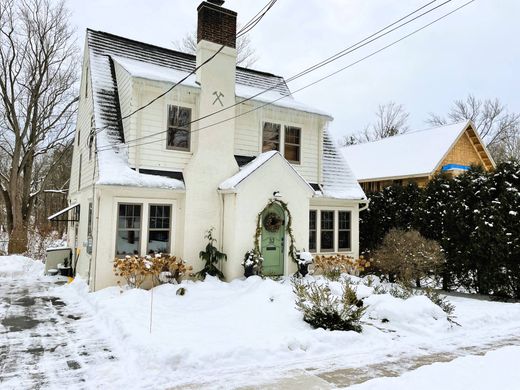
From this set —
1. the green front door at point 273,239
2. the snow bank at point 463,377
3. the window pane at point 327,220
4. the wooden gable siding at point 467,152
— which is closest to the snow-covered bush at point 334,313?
the snow bank at point 463,377

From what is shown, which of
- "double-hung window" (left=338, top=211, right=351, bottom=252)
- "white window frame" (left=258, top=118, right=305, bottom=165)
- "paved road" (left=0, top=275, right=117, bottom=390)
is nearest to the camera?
"paved road" (left=0, top=275, right=117, bottom=390)

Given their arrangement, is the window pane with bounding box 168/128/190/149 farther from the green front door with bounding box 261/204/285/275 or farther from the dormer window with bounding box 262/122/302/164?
the green front door with bounding box 261/204/285/275

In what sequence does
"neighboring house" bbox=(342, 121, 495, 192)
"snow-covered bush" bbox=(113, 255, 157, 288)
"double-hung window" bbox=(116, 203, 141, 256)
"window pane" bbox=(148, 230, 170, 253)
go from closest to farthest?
"snow-covered bush" bbox=(113, 255, 157, 288)
"double-hung window" bbox=(116, 203, 141, 256)
"window pane" bbox=(148, 230, 170, 253)
"neighboring house" bbox=(342, 121, 495, 192)

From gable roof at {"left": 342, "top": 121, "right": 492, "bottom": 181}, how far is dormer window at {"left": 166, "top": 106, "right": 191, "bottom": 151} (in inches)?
479

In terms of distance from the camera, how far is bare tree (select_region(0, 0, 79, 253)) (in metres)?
20.9

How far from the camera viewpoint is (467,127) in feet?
66.6

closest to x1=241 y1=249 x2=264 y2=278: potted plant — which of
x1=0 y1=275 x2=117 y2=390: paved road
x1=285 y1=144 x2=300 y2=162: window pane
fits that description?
x1=285 y1=144 x2=300 y2=162: window pane

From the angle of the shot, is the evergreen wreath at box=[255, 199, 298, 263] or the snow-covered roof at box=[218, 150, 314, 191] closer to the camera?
the snow-covered roof at box=[218, 150, 314, 191]

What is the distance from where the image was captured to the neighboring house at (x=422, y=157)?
1861 cm

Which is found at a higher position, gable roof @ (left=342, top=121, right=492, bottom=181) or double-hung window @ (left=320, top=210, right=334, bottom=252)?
gable roof @ (left=342, top=121, right=492, bottom=181)

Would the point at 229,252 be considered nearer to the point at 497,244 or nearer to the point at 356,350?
the point at 356,350

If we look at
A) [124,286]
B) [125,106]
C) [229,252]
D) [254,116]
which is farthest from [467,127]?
[124,286]

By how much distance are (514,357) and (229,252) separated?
7.18 meters

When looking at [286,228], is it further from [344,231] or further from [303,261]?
[344,231]
